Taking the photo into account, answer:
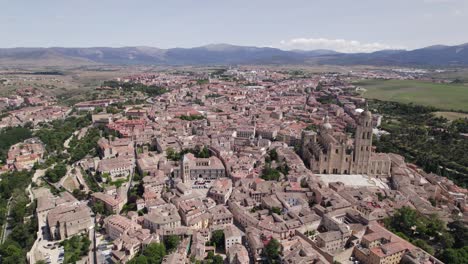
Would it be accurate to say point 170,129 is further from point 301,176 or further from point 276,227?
point 276,227

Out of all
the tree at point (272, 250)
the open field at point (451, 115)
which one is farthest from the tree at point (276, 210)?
the open field at point (451, 115)

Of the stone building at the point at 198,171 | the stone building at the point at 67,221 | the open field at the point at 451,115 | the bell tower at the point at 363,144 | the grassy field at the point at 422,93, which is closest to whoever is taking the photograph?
the stone building at the point at 67,221

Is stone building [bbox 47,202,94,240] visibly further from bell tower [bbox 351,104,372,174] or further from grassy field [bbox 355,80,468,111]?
grassy field [bbox 355,80,468,111]

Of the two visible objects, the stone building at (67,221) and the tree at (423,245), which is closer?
the tree at (423,245)

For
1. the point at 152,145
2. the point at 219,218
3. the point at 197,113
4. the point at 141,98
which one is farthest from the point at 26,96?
the point at 219,218

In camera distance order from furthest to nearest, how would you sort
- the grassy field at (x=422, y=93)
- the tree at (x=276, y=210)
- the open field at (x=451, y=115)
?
the grassy field at (x=422, y=93) → the open field at (x=451, y=115) → the tree at (x=276, y=210)

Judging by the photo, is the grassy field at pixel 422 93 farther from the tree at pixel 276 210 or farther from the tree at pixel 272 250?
the tree at pixel 272 250

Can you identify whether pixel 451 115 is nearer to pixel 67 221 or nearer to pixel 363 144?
pixel 363 144
